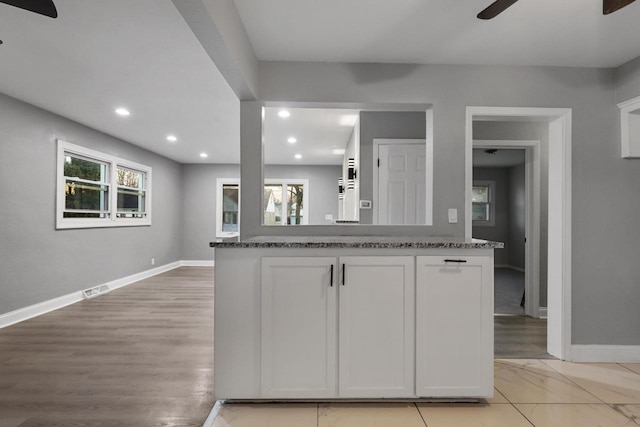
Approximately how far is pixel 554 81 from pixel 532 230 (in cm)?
191

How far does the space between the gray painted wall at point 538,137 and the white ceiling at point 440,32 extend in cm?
114

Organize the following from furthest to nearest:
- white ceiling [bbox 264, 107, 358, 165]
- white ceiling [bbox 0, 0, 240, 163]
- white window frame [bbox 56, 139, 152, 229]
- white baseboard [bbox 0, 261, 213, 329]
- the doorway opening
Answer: white window frame [bbox 56, 139, 152, 229] → white ceiling [bbox 264, 107, 358, 165] → white baseboard [bbox 0, 261, 213, 329] → the doorway opening → white ceiling [bbox 0, 0, 240, 163]

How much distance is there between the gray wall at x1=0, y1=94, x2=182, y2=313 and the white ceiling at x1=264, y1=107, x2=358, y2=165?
9.18ft

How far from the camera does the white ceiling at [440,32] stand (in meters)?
2.09

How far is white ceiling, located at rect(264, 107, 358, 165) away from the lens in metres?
4.40

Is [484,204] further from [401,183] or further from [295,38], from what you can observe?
[295,38]

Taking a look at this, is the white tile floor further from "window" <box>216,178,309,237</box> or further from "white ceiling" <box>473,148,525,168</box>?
"window" <box>216,178,309,237</box>

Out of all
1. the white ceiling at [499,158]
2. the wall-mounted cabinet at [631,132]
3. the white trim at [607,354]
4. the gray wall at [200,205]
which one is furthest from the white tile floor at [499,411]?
the gray wall at [200,205]

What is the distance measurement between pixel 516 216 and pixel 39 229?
9.34m

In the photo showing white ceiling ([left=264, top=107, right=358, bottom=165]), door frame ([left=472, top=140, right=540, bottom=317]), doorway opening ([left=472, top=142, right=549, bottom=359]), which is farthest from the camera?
white ceiling ([left=264, top=107, right=358, bottom=165])

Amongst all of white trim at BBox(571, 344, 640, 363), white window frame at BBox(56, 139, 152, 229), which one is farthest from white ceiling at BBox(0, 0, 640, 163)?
white trim at BBox(571, 344, 640, 363)

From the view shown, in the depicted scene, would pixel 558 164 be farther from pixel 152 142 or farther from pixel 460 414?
pixel 152 142

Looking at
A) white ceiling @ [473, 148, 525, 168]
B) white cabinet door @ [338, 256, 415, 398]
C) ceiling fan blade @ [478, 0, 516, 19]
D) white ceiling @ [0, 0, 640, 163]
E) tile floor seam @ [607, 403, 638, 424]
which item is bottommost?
tile floor seam @ [607, 403, 638, 424]

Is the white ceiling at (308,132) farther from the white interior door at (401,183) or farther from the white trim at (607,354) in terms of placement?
the white trim at (607,354)
